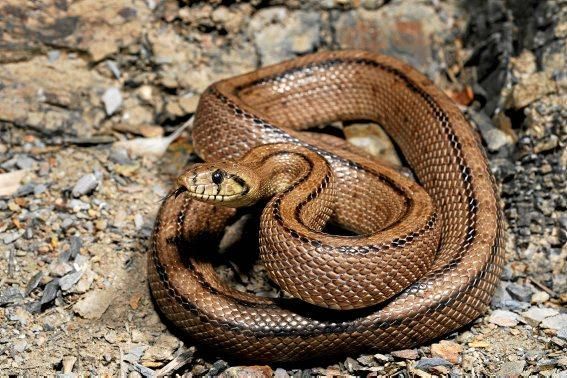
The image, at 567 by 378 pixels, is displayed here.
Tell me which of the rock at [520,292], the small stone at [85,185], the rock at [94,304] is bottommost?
the rock at [94,304]

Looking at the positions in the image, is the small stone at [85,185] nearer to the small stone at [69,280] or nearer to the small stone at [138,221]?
the small stone at [138,221]

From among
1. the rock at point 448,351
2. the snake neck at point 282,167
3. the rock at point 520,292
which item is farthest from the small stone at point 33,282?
the rock at point 520,292

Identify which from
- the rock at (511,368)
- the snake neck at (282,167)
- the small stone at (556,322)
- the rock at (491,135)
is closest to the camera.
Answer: the rock at (511,368)

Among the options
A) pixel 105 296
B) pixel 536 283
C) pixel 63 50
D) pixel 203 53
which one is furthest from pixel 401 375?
pixel 63 50

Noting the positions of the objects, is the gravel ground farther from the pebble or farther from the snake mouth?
the snake mouth

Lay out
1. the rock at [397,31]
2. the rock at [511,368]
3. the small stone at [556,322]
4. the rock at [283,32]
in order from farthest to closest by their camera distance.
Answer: the rock at [397,31] < the rock at [283,32] < the small stone at [556,322] < the rock at [511,368]

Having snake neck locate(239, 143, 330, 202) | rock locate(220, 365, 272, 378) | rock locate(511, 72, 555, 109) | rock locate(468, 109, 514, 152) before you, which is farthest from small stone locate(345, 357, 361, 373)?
rock locate(511, 72, 555, 109)

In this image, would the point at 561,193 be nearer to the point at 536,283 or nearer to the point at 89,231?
the point at 536,283
